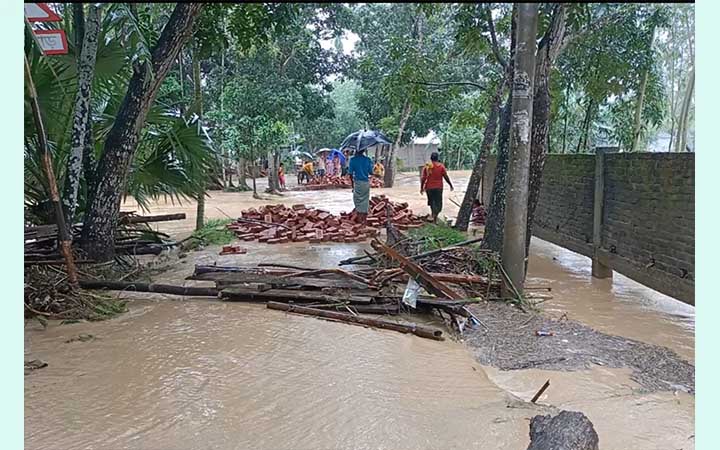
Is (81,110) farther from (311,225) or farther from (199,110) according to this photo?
(311,225)

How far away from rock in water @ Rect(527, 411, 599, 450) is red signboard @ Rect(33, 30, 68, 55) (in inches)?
195

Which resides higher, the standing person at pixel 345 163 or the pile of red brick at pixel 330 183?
the standing person at pixel 345 163

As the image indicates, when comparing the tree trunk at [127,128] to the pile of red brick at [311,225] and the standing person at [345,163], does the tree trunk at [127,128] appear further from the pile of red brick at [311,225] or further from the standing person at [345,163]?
the standing person at [345,163]

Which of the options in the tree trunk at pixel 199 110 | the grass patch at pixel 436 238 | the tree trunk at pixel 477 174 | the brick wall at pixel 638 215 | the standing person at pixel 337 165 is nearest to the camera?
the brick wall at pixel 638 215

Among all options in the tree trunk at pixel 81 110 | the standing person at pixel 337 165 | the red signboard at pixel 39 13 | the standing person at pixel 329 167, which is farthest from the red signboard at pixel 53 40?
the standing person at pixel 337 165

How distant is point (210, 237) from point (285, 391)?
7.31m

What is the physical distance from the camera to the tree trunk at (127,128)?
7.27m

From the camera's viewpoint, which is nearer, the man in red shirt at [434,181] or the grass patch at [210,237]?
the grass patch at [210,237]

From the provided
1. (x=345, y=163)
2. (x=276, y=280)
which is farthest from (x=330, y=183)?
(x=276, y=280)

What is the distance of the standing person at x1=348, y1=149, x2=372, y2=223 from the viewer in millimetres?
11500

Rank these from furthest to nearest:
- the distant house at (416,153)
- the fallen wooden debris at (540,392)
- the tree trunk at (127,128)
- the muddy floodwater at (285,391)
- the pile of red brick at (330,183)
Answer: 1. the distant house at (416,153)
2. the pile of red brick at (330,183)
3. the tree trunk at (127,128)
4. the fallen wooden debris at (540,392)
5. the muddy floodwater at (285,391)

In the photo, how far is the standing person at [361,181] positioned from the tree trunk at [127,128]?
4883mm

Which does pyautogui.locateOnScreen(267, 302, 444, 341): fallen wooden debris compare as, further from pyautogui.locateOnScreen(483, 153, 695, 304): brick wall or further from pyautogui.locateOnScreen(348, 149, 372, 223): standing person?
pyautogui.locateOnScreen(348, 149, 372, 223): standing person

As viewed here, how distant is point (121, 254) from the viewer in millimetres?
7836
